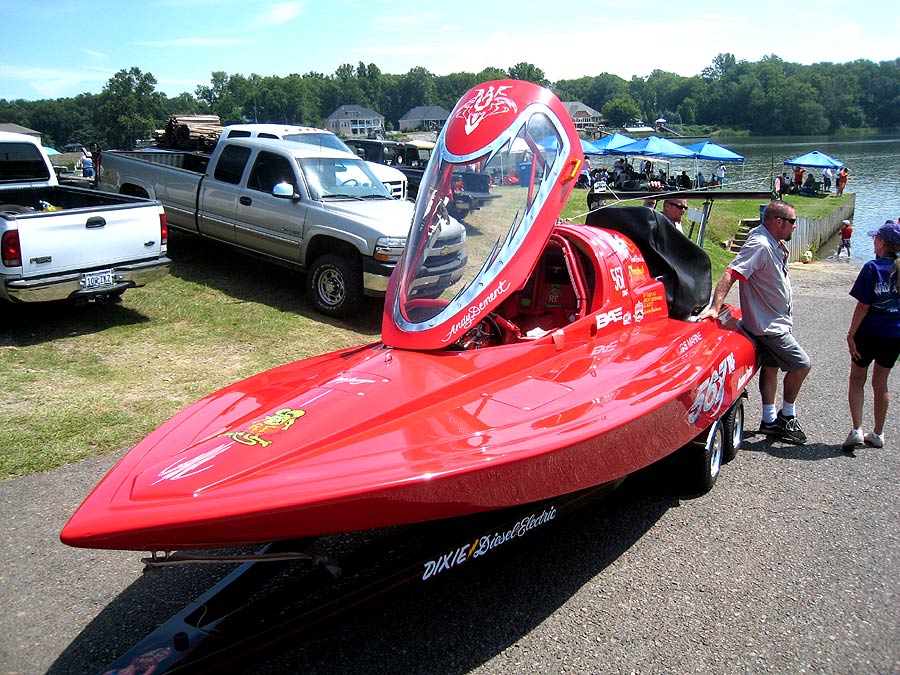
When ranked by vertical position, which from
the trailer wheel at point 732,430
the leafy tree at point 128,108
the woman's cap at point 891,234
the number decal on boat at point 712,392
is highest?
the leafy tree at point 128,108

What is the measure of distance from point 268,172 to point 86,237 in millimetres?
2877

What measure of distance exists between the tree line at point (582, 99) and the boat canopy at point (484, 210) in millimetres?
50597

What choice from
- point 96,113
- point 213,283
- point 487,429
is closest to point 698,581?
point 487,429

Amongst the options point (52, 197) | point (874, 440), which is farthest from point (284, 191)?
point (874, 440)

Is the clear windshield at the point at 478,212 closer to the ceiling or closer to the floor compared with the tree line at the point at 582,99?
closer to the floor

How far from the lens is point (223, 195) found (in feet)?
31.3

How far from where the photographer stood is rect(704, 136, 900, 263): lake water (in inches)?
1239

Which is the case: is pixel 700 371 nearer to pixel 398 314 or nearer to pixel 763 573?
pixel 763 573

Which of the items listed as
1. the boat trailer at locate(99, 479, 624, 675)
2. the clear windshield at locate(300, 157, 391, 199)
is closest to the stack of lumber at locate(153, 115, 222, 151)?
the clear windshield at locate(300, 157, 391, 199)

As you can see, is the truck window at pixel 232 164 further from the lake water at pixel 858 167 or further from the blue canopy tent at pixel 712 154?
the blue canopy tent at pixel 712 154

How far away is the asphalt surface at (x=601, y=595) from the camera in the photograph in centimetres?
301

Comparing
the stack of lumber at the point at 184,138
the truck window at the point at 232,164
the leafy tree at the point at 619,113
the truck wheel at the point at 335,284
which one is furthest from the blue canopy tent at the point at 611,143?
the truck wheel at the point at 335,284

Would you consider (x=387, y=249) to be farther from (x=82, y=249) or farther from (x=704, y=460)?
(x=704, y=460)

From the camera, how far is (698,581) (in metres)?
3.66
